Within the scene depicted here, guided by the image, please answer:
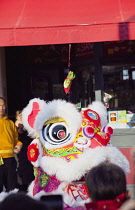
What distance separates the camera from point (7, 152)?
19.5 feet

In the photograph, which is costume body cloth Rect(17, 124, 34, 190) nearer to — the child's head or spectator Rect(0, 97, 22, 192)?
spectator Rect(0, 97, 22, 192)

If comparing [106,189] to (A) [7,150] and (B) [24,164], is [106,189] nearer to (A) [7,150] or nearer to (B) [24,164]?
(A) [7,150]

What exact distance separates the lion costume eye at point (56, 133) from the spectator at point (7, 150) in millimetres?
1347

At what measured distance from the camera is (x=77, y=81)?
8469 mm

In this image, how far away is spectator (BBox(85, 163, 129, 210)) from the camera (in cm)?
235

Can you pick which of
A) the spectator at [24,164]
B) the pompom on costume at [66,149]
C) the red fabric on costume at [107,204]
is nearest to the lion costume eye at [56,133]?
the pompom on costume at [66,149]

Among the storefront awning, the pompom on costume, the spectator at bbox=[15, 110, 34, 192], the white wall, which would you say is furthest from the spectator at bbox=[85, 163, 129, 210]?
the white wall

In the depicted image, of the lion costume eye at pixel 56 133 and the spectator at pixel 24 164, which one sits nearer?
the lion costume eye at pixel 56 133

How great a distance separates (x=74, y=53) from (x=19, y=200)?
6612mm

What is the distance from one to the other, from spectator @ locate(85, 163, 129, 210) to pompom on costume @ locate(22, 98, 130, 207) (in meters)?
1.91

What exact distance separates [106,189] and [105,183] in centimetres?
3

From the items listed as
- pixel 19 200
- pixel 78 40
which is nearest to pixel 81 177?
pixel 78 40

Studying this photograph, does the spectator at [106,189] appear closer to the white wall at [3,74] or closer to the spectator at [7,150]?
the spectator at [7,150]

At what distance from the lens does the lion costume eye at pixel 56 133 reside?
15.4ft
